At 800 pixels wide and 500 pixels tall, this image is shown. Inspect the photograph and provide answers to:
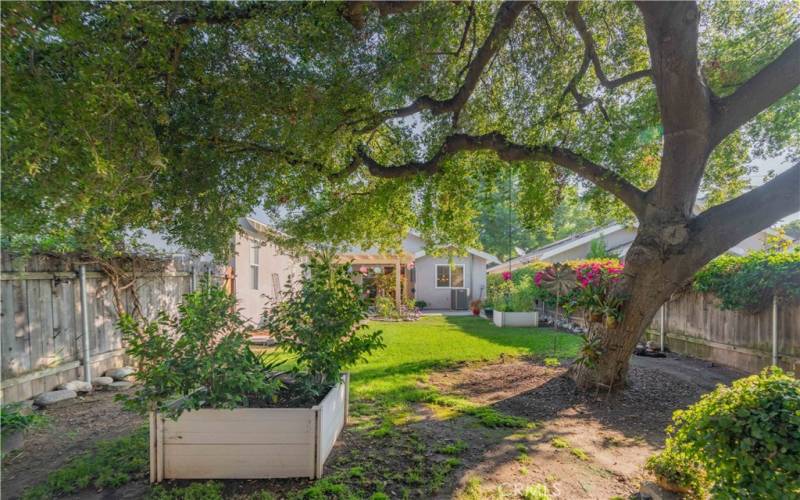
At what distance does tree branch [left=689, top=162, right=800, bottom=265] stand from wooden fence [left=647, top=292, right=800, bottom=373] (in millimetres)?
2823

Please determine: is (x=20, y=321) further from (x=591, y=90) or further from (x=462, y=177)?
(x=591, y=90)

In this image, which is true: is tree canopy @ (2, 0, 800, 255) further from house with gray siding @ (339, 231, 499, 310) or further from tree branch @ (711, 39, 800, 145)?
house with gray siding @ (339, 231, 499, 310)

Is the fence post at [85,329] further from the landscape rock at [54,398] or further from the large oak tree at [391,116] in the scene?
the large oak tree at [391,116]

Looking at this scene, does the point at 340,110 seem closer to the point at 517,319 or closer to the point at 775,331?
the point at 775,331

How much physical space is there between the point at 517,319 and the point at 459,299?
22.9ft

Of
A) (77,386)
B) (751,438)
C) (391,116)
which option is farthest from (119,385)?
(751,438)

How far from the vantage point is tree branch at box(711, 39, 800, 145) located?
395 cm

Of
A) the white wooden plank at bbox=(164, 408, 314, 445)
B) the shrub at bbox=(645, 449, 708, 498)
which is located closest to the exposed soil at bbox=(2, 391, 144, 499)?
the white wooden plank at bbox=(164, 408, 314, 445)

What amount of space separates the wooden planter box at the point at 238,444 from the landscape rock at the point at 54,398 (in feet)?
9.98

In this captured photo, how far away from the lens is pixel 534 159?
5.43m

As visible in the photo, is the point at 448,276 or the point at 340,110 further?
the point at 448,276

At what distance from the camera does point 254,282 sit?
11633 millimetres

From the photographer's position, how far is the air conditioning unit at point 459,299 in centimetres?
1967

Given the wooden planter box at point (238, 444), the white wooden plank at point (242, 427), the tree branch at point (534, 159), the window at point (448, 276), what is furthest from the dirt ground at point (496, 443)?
the window at point (448, 276)
